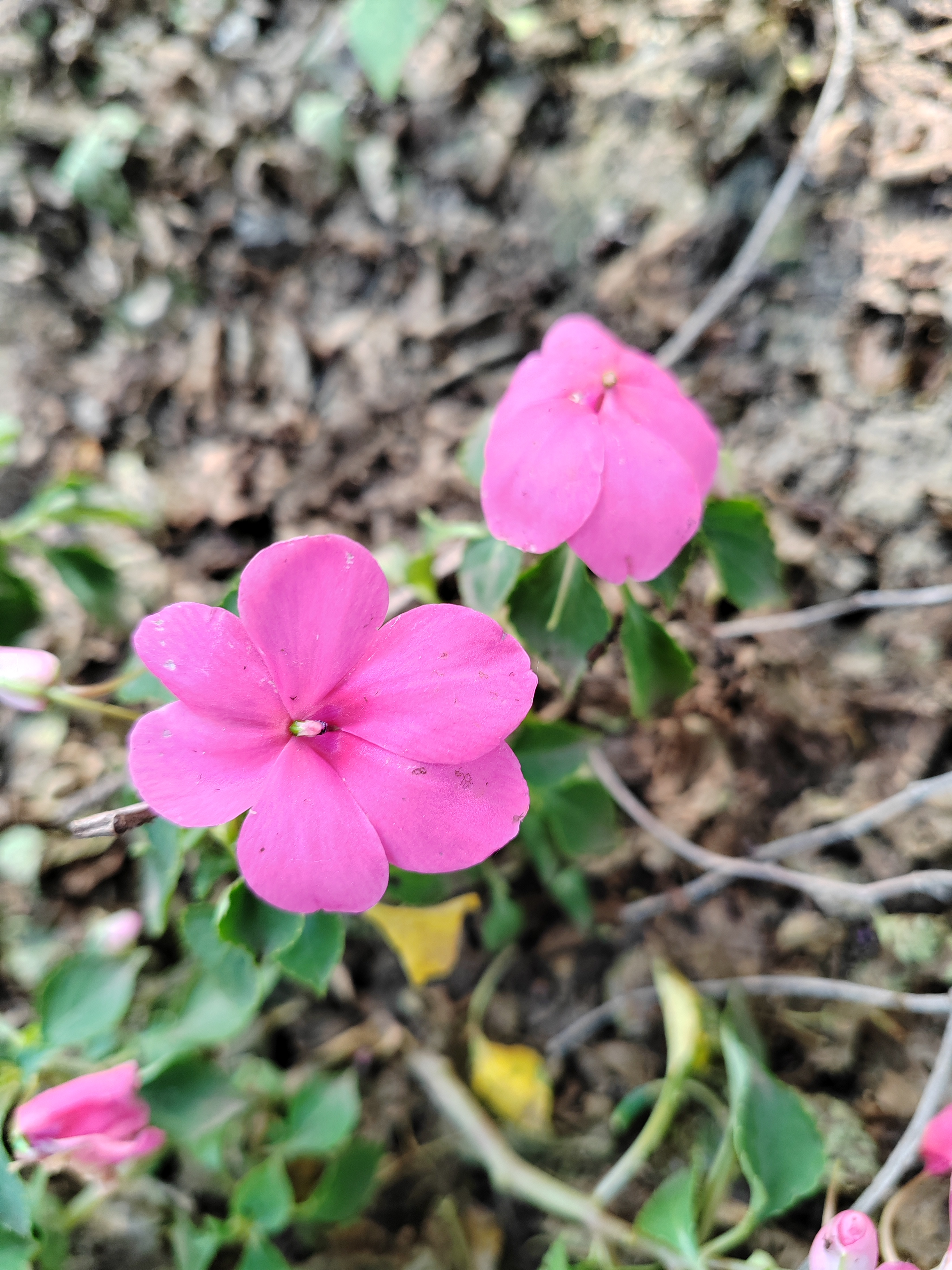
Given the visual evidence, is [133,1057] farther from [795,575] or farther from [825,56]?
[825,56]

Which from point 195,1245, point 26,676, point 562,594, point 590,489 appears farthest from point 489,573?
point 195,1245

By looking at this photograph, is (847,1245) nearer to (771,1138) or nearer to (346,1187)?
(771,1138)

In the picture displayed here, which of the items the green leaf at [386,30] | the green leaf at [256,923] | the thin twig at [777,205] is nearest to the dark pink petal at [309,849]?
the green leaf at [256,923]

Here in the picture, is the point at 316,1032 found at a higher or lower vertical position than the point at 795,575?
lower

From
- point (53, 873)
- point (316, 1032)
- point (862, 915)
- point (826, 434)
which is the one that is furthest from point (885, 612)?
point (53, 873)

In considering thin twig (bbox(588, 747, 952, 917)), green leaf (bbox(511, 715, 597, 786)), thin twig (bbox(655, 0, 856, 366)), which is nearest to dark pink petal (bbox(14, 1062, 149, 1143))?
green leaf (bbox(511, 715, 597, 786))

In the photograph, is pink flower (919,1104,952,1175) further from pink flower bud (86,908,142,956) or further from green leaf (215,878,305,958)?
pink flower bud (86,908,142,956)

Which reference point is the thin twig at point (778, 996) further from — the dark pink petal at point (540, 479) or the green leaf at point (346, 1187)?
the dark pink petal at point (540, 479)
